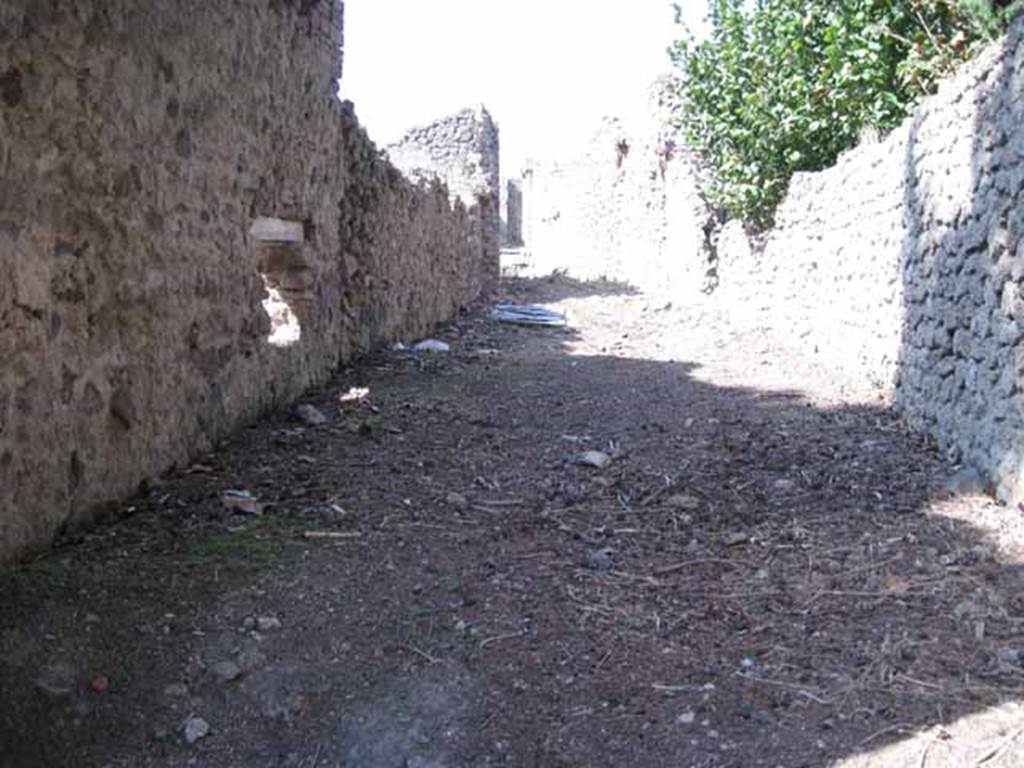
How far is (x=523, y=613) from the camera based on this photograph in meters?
3.01

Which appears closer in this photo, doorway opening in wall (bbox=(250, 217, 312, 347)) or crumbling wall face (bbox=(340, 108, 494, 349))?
doorway opening in wall (bbox=(250, 217, 312, 347))

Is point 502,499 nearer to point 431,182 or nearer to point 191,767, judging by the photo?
point 191,767

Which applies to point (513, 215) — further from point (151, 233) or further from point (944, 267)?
point (151, 233)

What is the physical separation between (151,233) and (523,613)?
205 cm

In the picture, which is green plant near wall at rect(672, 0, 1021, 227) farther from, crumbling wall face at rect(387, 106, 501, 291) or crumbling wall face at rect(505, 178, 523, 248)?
crumbling wall face at rect(505, 178, 523, 248)

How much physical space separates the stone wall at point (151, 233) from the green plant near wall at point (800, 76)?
170 inches

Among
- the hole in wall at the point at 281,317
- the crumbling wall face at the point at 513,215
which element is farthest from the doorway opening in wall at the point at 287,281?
the crumbling wall face at the point at 513,215

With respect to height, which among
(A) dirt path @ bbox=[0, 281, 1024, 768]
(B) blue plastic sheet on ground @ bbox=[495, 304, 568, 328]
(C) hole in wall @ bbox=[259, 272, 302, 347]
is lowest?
(A) dirt path @ bbox=[0, 281, 1024, 768]

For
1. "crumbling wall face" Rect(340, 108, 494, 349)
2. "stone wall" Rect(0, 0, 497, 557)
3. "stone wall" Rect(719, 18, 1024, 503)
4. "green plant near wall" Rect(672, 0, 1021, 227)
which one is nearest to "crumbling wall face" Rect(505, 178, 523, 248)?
"green plant near wall" Rect(672, 0, 1021, 227)

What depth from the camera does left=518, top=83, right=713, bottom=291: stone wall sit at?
1398 cm

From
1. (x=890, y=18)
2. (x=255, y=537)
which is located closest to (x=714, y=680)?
(x=255, y=537)

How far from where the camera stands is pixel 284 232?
213 inches

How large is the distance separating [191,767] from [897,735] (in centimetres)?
173

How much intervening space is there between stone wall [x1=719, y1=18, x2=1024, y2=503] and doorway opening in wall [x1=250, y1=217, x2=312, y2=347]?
11.9ft
